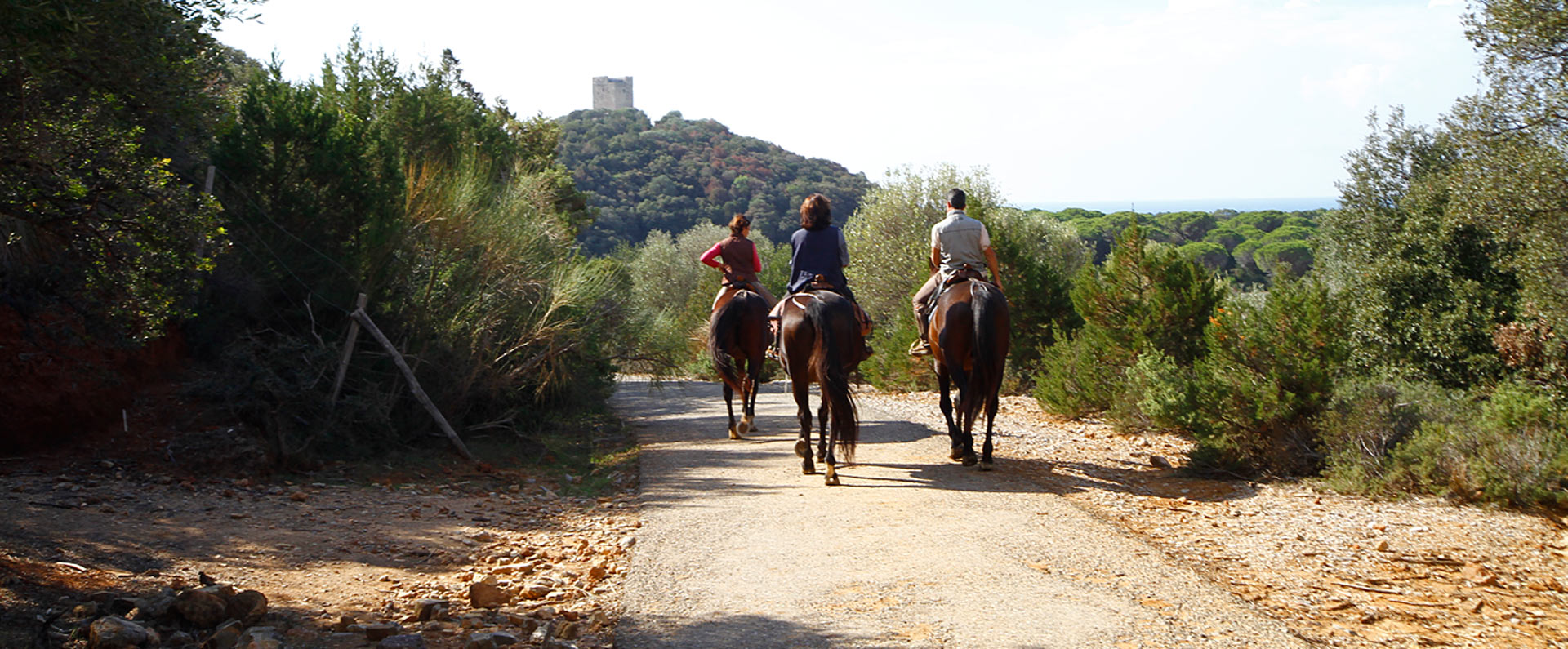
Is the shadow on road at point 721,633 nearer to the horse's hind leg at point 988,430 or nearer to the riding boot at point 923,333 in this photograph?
the horse's hind leg at point 988,430

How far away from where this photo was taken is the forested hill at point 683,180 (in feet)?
205

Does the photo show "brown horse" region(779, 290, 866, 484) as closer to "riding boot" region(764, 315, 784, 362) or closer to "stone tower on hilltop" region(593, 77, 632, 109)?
"riding boot" region(764, 315, 784, 362)

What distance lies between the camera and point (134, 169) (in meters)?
6.34

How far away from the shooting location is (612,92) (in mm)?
117750

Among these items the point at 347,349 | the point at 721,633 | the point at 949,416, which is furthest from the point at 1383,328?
the point at 347,349

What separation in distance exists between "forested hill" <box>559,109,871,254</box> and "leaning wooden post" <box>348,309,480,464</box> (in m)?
45.9

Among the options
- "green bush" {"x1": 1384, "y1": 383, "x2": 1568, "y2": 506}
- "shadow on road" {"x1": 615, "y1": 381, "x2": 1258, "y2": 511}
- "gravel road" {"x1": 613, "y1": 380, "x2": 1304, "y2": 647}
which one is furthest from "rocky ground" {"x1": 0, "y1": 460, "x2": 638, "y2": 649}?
"green bush" {"x1": 1384, "y1": 383, "x2": 1568, "y2": 506}

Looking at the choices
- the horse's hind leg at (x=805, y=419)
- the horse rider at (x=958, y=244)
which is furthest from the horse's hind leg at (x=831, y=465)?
the horse rider at (x=958, y=244)

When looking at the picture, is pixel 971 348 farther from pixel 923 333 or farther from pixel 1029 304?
pixel 1029 304

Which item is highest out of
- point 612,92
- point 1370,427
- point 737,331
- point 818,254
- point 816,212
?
point 612,92

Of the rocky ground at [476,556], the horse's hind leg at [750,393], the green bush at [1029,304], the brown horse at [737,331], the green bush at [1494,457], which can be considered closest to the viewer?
the rocky ground at [476,556]

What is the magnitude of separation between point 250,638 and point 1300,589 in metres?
5.74

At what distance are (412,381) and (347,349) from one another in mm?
746

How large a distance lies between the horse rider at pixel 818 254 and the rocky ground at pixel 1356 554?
102 inches
